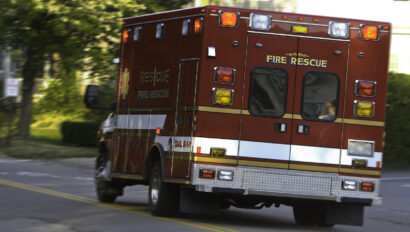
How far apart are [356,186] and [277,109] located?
1421 millimetres

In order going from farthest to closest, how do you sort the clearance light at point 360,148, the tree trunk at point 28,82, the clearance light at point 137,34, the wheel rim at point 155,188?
the tree trunk at point 28,82 → the clearance light at point 137,34 → the wheel rim at point 155,188 → the clearance light at point 360,148

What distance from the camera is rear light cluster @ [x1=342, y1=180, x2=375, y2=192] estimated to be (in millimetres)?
10672

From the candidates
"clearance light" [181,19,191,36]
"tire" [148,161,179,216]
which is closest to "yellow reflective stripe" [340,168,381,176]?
"tire" [148,161,179,216]

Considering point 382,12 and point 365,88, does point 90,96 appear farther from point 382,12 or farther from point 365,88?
point 382,12

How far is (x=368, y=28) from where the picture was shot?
10.8 m

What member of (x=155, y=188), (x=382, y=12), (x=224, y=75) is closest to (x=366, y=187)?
(x=224, y=75)

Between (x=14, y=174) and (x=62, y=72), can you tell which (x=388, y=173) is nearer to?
(x=14, y=174)

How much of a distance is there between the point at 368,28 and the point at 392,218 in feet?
14.4

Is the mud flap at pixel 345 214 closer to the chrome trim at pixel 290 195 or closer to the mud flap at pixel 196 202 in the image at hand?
the chrome trim at pixel 290 195

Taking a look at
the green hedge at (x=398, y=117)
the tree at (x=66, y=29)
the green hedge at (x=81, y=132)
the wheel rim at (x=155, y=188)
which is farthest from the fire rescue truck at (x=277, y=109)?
the green hedge at (x=81, y=132)

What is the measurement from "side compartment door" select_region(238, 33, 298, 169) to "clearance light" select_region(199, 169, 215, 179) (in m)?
0.41

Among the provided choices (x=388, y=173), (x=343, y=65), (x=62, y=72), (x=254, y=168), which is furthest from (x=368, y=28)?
(x=62, y=72)

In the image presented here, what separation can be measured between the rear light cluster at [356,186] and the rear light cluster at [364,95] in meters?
0.88

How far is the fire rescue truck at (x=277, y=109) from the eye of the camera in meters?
10.5
